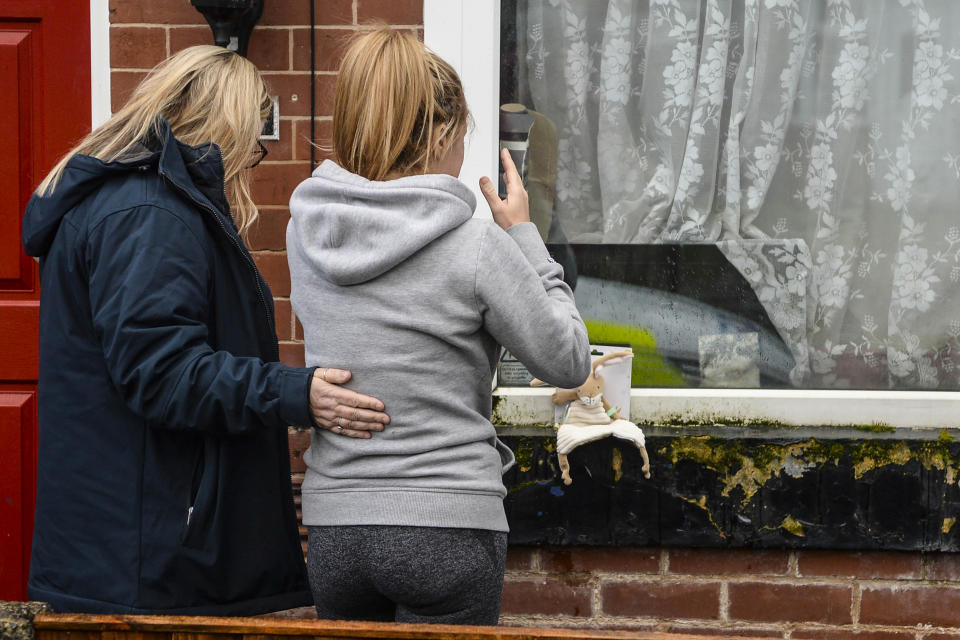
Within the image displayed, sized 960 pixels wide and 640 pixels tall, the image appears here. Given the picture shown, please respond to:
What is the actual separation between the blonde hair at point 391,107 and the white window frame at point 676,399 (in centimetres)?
109

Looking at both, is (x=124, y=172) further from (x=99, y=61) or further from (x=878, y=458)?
(x=878, y=458)

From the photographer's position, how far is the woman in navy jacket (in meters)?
1.62

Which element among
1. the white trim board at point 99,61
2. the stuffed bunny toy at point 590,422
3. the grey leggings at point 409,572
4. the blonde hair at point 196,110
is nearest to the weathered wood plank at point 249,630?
the grey leggings at point 409,572

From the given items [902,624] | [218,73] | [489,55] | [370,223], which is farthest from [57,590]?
[902,624]

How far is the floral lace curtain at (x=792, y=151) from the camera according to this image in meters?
2.90

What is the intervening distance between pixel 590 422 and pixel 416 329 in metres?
1.24

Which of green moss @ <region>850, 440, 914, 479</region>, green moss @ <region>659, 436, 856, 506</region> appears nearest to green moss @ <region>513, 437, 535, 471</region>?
green moss @ <region>659, 436, 856, 506</region>

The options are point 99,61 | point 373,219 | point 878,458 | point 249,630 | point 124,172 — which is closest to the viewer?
point 249,630

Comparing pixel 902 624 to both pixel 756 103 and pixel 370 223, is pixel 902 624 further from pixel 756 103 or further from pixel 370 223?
pixel 370 223

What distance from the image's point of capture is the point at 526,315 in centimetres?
161

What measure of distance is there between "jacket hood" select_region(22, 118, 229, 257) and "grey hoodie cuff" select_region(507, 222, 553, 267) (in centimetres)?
53

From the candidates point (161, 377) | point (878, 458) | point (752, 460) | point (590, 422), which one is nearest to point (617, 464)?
point (590, 422)

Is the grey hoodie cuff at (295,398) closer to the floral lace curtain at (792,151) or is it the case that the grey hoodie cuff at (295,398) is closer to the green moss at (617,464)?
the green moss at (617,464)

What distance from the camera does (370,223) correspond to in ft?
5.27
